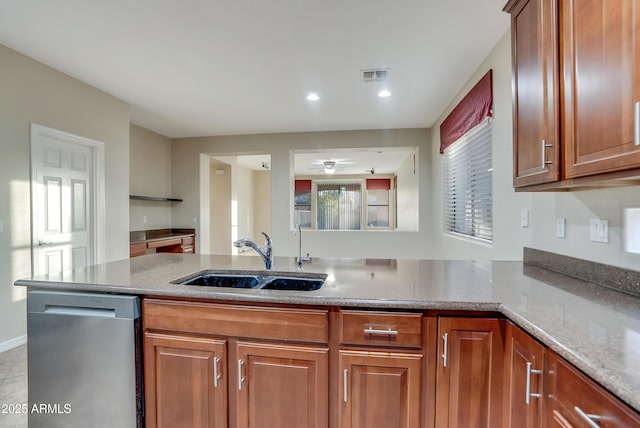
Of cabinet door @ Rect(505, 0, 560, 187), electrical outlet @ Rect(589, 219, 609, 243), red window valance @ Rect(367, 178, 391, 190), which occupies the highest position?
red window valance @ Rect(367, 178, 391, 190)

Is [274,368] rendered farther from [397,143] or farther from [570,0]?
[397,143]

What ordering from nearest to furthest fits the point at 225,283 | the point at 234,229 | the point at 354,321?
the point at 354,321, the point at 225,283, the point at 234,229

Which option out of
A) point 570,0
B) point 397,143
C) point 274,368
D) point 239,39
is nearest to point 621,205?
point 570,0

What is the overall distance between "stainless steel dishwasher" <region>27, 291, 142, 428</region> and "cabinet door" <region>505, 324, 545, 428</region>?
1.62 meters

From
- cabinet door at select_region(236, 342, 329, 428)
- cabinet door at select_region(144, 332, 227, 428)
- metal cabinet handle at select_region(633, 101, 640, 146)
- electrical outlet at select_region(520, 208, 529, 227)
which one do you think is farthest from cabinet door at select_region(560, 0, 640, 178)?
cabinet door at select_region(144, 332, 227, 428)

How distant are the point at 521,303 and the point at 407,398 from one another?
0.59 metres

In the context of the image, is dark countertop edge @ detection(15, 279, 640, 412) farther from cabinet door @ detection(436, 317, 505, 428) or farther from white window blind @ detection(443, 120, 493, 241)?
white window blind @ detection(443, 120, 493, 241)

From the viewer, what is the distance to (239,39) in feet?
7.73

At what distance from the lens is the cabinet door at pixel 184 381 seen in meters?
1.35

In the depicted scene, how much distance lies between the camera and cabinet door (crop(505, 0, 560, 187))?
49.1 inches

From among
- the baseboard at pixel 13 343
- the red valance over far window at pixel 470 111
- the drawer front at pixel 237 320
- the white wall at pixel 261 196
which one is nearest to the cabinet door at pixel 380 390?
the drawer front at pixel 237 320

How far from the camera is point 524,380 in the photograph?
101cm

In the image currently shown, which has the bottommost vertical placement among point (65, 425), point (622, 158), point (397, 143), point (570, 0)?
point (65, 425)

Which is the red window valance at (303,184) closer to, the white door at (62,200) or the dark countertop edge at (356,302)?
the white door at (62,200)
